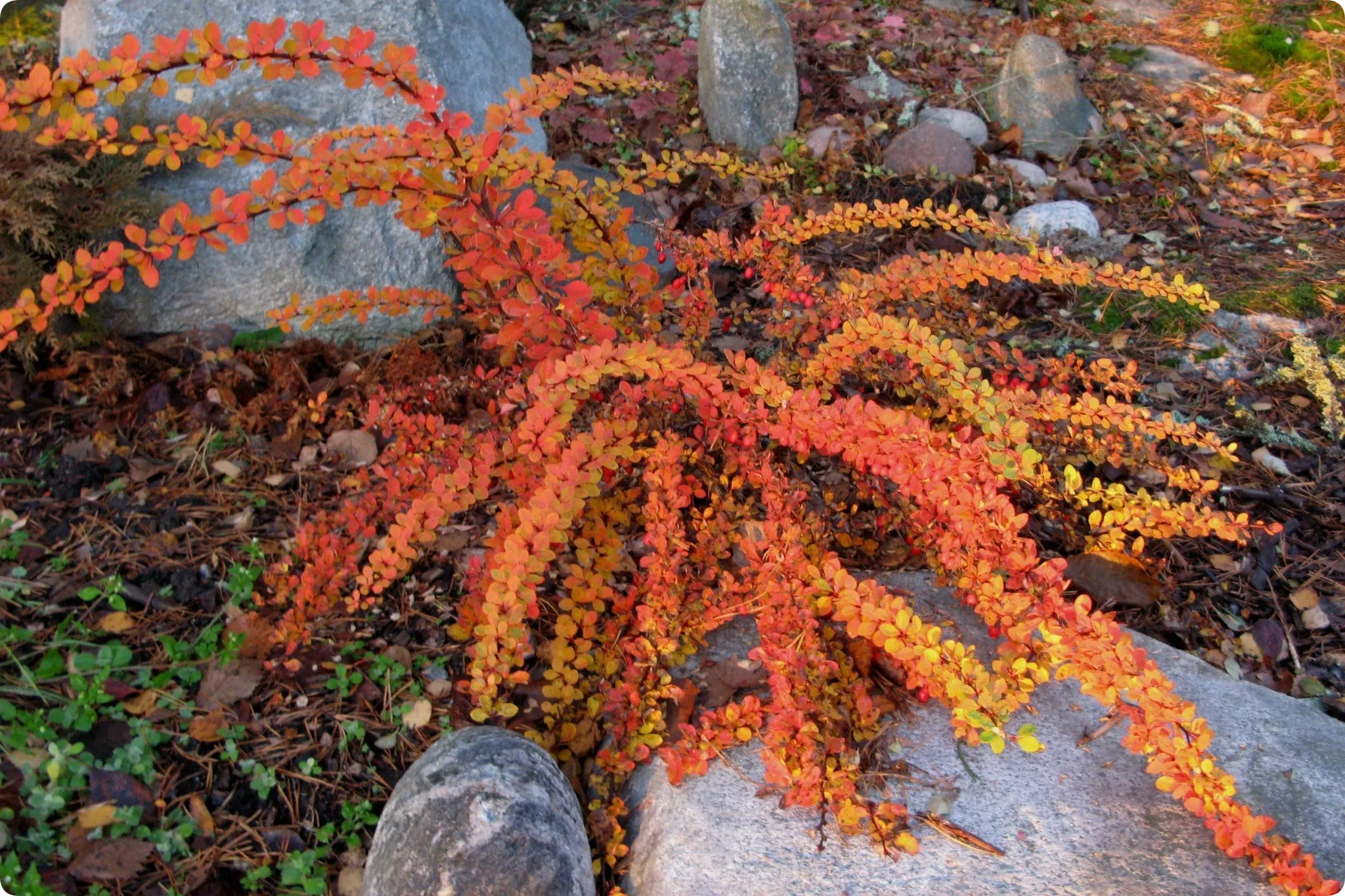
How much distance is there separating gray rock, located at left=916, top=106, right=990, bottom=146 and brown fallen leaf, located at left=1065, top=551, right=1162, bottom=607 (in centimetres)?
245

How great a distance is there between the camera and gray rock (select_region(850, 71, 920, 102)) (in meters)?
4.26

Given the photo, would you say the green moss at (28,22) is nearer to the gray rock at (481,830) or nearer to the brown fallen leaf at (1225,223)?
the gray rock at (481,830)

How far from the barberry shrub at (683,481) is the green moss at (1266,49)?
344 cm

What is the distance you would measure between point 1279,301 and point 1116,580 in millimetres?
1522

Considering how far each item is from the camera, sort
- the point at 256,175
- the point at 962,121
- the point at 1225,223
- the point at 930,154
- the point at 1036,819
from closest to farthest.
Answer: the point at 1036,819 < the point at 256,175 < the point at 1225,223 < the point at 930,154 < the point at 962,121

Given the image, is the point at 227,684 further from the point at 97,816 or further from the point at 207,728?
the point at 97,816

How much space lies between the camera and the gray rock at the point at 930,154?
12.6ft

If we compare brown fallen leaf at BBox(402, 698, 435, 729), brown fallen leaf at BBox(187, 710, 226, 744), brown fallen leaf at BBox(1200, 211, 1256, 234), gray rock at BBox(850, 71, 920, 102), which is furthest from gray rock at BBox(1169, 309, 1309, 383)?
brown fallen leaf at BBox(187, 710, 226, 744)

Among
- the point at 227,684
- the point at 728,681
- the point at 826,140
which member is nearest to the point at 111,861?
the point at 227,684

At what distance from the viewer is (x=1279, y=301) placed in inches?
→ 122

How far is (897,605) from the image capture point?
1565mm

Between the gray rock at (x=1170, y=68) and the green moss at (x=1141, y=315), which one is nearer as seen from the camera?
the green moss at (x=1141, y=315)

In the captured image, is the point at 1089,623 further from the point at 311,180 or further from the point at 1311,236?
the point at 1311,236

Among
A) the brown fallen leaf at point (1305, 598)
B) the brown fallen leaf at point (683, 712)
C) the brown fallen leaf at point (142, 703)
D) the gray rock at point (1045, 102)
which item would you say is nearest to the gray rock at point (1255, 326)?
the brown fallen leaf at point (1305, 598)
